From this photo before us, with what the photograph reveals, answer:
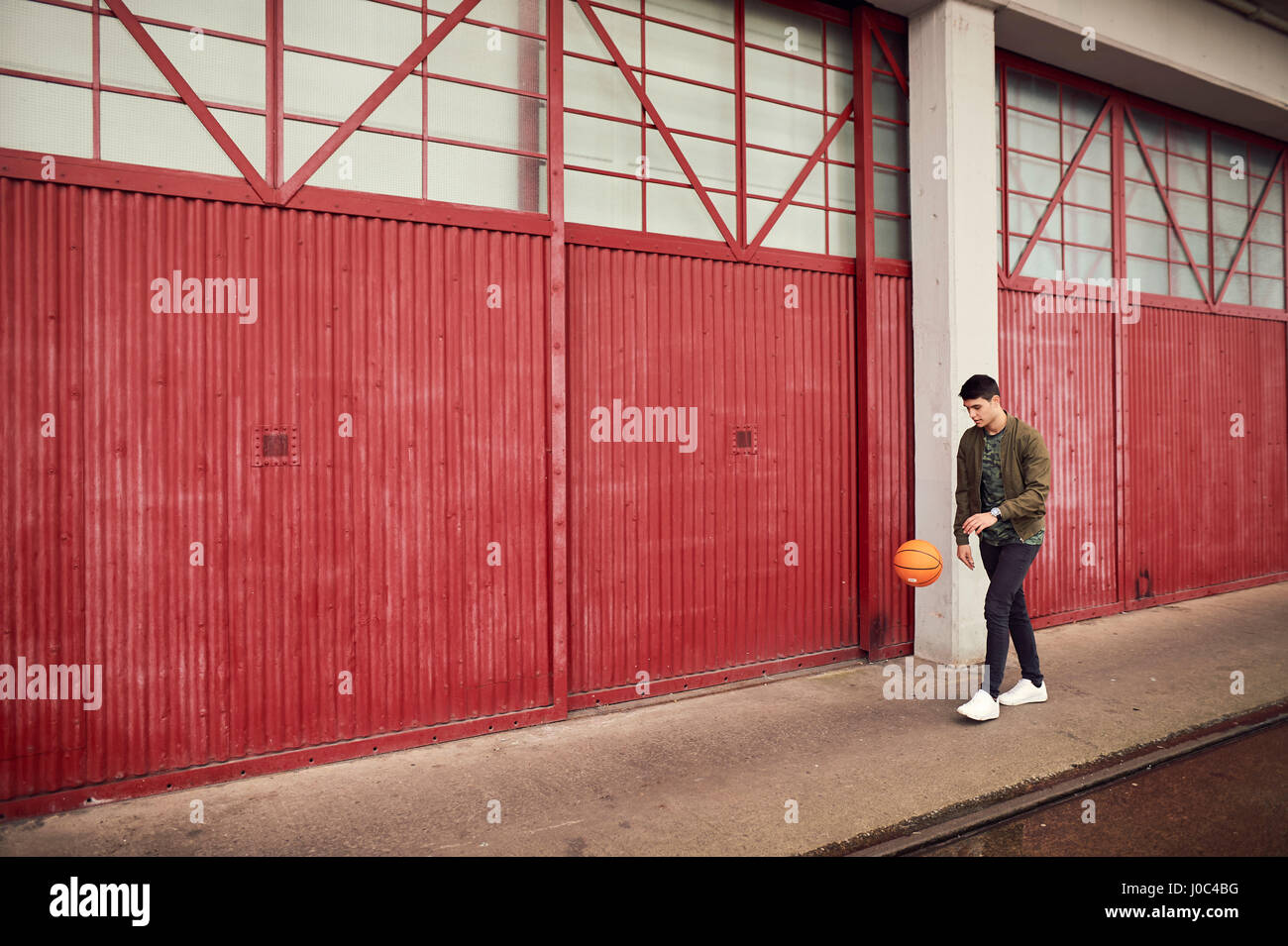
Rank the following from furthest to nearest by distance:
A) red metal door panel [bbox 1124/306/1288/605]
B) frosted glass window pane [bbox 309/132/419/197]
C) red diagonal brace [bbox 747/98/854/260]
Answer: red metal door panel [bbox 1124/306/1288/605]
red diagonal brace [bbox 747/98/854/260]
frosted glass window pane [bbox 309/132/419/197]

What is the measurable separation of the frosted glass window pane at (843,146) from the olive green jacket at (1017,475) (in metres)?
2.84

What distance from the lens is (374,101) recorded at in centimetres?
489

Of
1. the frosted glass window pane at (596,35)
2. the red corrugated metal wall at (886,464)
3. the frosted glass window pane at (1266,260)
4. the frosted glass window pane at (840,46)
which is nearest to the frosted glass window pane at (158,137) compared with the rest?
the frosted glass window pane at (596,35)

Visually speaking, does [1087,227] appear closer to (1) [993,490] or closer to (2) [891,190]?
(2) [891,190]

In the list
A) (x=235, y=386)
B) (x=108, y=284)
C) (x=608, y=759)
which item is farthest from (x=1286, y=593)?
(x=108, y=284)

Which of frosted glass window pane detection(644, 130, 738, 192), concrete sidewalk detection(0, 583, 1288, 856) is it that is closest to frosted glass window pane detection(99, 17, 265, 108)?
frosted glass window pane detection(644, 130, 738, 192)

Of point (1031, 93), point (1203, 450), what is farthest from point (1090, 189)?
point (1203, 450)

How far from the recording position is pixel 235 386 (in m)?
4.47

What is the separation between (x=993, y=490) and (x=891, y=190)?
10.4 ft

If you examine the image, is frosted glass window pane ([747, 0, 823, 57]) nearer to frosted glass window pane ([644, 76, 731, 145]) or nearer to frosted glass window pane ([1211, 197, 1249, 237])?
frosted glass window pane ([644, 76, 731, 145])

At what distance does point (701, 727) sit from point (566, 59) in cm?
469

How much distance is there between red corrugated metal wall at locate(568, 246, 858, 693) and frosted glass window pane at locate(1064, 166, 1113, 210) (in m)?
3.35

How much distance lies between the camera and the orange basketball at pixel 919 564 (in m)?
5.84

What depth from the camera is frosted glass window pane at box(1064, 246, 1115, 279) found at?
27.0 ft
